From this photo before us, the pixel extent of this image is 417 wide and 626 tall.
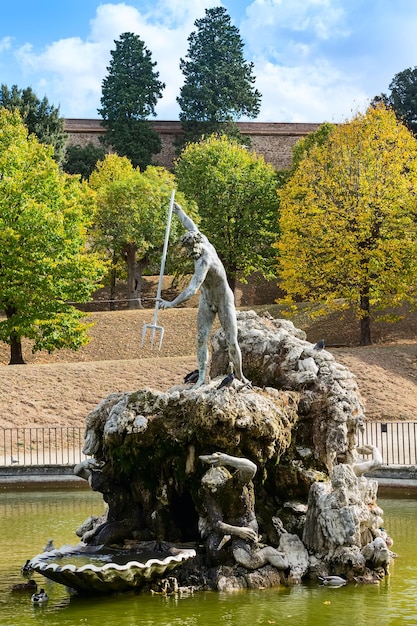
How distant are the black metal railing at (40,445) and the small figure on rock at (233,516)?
35.7 ft

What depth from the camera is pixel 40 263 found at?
35.7 m

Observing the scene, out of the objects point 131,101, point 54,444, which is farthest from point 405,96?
point 54,444

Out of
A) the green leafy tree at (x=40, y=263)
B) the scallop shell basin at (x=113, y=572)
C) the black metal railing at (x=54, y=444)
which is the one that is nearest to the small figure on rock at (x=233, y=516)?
the scallop shell basin at (x=113, y=572)

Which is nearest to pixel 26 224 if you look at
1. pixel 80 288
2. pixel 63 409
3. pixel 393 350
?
pixel 80 288

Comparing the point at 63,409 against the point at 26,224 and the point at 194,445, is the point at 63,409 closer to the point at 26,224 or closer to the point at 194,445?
the point at 26,224

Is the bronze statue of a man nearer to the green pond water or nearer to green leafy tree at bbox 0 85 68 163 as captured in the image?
the green pond water

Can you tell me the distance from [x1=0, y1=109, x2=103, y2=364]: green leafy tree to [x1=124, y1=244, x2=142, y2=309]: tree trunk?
615 inches

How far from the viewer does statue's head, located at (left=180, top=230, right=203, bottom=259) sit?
13805 millimetres

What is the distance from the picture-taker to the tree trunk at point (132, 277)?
53.5m

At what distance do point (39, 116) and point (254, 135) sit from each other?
17.2m

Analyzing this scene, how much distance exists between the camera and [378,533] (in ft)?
44.0

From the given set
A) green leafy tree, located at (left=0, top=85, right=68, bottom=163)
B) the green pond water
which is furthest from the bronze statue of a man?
green leafy tree, located at (left=0, top=85, right=68, bottom=163)

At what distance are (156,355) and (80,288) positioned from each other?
730 centimetres

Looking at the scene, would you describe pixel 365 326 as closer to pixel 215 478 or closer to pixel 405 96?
pixel 215 478
